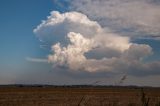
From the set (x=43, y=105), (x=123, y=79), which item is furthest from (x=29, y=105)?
(x=123, y=79)

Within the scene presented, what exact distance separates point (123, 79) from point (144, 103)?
2.71 feet

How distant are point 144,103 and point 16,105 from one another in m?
22.4

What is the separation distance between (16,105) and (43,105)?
6.97 ft

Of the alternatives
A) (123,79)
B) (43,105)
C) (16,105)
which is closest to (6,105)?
(16,105)

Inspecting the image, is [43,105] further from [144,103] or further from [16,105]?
[144,103]

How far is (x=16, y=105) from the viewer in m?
26.8

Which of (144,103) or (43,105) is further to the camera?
(43,105)

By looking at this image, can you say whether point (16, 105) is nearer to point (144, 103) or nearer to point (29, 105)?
point (29, 105)

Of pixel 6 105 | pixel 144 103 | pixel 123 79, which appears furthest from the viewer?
pixel 6 105

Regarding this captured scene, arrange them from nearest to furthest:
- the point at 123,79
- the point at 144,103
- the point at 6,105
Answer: the point at 144,103 → the point at 123,79 → the point at 6,105

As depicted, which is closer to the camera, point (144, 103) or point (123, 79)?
point (144, 103)

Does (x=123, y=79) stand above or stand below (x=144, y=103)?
above

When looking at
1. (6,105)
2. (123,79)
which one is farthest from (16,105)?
(123,79)

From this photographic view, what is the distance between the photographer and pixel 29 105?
26484 mm
